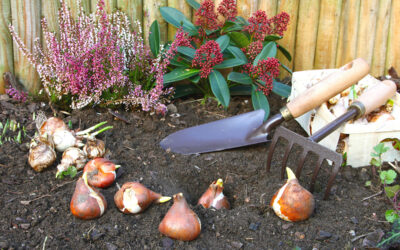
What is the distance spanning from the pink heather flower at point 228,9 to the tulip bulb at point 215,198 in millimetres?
1518

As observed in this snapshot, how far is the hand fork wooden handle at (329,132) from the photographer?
231cm

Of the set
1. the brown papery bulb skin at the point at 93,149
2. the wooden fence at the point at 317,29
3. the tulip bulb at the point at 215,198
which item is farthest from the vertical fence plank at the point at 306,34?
the brown papery bulb skin at the point at 93,149

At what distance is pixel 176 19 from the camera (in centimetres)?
335

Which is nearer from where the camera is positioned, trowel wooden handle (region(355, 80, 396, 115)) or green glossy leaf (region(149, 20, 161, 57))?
trowel wooden handle (region(355, 80, 396, 115))

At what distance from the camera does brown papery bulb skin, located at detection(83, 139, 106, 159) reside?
253 centimetres

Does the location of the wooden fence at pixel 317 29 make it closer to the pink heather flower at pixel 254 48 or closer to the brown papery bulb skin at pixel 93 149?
the pink heather flower at pixel 254 48

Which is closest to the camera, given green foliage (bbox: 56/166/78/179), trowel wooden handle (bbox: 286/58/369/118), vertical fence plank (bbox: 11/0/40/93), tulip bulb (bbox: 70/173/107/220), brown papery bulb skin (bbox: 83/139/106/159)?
tulip bulb (bbox: 70/173/107/220)

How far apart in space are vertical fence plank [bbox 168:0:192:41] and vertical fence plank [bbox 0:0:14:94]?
1.18 m

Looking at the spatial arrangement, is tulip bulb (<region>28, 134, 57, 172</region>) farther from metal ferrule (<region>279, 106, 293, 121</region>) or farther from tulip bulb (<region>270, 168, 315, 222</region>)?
metal ferrule (<region>279, 106, 293, 121</region>)

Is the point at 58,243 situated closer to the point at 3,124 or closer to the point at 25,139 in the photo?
the point at 25,139

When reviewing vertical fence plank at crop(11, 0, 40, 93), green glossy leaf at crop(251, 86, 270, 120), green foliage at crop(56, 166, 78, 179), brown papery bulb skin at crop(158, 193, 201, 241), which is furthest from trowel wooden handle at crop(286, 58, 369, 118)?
vertical fence plank at crop(11, 0, 40, 93)

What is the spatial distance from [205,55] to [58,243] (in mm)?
1741

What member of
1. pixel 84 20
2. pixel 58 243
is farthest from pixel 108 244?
pixel 84 20

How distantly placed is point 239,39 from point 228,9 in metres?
0.25
